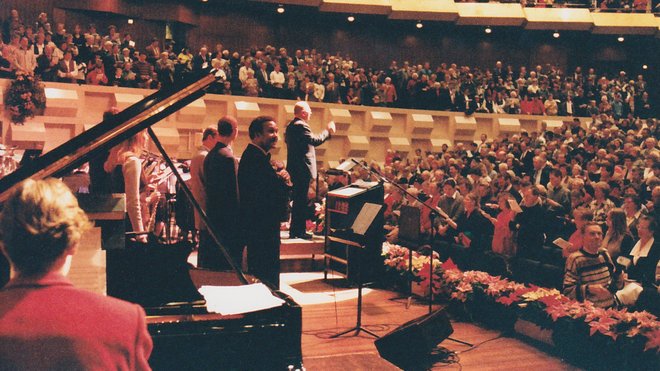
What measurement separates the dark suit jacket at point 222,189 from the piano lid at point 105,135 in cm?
182

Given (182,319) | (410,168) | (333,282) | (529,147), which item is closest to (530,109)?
(529,147)

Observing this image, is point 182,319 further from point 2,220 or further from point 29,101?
point 29,101

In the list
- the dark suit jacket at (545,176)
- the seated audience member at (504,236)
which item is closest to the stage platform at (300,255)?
the seated audience member at (504,236)

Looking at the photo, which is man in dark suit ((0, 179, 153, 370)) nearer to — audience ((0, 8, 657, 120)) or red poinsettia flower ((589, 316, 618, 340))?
red poinsettia flower ((589, 316, 618, 340))

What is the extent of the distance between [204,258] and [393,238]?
355 centimetres

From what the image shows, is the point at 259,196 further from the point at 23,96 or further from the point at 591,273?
the point at 23,96

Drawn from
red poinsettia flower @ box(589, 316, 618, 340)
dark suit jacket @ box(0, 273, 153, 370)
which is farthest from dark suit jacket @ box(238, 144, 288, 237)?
dark suit jacket @ box(0, 273, 153, 370)

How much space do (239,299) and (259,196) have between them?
194 centimetres

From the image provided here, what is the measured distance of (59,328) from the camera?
1226 mm

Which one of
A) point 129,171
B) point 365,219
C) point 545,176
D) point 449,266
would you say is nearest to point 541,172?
point 545,176

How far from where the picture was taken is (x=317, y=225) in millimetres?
8109

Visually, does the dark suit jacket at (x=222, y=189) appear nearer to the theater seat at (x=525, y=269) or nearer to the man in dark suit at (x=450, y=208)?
the theater seat at (x=525, y=269)

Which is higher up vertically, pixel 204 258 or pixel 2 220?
pixel 2 220

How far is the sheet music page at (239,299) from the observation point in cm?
228
